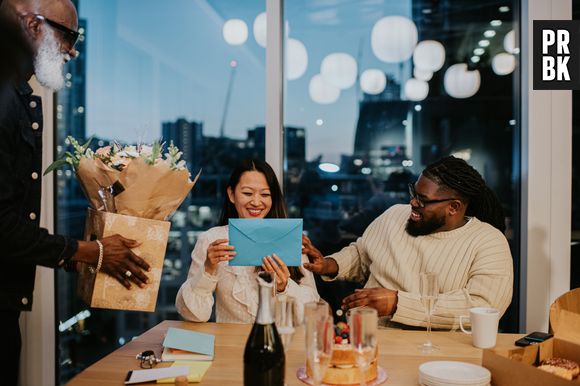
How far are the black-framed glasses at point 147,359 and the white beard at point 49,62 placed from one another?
0.99 metres

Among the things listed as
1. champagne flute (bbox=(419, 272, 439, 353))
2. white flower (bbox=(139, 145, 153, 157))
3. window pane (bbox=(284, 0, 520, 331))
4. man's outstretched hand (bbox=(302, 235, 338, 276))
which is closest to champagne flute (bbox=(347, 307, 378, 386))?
champagne flute (bbox=(419, 272, 439, 353))

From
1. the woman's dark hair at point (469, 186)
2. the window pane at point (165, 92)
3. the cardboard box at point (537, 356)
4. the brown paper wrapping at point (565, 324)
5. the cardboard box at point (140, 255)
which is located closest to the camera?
the cardboard box at point (537, 356)

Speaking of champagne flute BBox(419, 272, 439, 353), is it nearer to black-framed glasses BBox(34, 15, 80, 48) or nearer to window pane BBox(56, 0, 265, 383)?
window pane BBox(56, 0, 265, 383)

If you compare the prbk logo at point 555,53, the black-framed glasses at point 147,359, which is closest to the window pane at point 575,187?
the prbk logo at point 555,53

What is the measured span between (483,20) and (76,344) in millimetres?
3153

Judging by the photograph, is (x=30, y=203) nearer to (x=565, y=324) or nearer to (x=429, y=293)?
(x=429, y=293)

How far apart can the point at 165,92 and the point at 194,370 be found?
2.43 metres

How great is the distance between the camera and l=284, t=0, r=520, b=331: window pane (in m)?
2.81

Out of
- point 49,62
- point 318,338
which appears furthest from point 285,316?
point 49,62

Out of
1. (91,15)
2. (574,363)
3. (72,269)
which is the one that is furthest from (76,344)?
(574,363)

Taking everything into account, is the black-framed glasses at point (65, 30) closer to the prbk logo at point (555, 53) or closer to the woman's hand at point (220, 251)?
the woman's hand at point (220, 251)

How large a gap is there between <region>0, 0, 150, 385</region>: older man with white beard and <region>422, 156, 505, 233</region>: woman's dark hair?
4.14 ft

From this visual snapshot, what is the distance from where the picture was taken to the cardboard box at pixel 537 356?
44.8 inches

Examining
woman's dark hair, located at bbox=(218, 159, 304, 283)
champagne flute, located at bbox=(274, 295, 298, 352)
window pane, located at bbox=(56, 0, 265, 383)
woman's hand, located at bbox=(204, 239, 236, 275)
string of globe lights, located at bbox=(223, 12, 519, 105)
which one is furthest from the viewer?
window pane, located at bbox=(56, 0, 265, 383)
